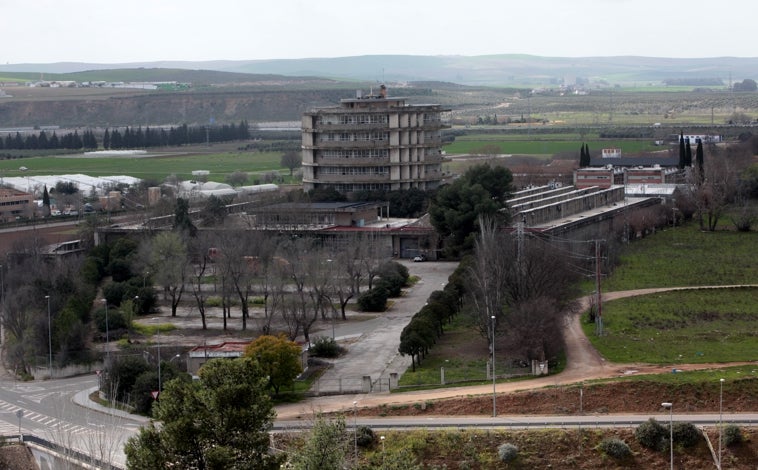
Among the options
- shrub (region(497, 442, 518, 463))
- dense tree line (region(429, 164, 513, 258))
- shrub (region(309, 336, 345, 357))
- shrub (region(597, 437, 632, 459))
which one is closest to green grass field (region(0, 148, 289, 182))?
dense tree line (region(429, 164, 513, 258))

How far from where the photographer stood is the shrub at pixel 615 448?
30.2m

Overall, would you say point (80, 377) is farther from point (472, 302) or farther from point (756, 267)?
point (756, 267)

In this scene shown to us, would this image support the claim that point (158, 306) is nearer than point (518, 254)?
No

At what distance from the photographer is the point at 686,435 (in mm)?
30453

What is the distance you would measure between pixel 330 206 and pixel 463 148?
62916 millimetres

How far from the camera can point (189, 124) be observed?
18400 centimetres

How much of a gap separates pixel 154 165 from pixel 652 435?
95.5 meters

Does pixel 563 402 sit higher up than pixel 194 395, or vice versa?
pixel 194 395

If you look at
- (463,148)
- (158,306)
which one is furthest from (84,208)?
(463,148)

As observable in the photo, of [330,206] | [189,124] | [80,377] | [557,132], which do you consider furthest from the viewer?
[189,124]

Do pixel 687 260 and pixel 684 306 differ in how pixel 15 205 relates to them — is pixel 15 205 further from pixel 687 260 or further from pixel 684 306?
pixel 684 306

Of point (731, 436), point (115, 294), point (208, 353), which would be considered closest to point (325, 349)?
point (208, 353)

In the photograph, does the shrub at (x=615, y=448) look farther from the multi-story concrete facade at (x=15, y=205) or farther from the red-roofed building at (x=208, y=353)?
the multi-story concrete facade at (x=15, y=205)

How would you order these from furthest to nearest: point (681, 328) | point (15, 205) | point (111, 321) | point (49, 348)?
point (15, 205)
point (111, 321)
point (49, 348)
point (681, 328)
